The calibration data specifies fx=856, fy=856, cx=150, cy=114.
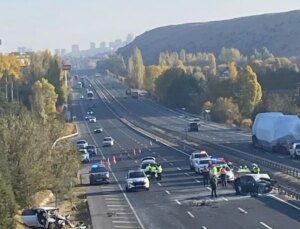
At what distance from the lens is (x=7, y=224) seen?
25500mm

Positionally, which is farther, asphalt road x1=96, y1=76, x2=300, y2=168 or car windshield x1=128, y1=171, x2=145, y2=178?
asphalt road x1=96, y1=76, x2=300, y2=168

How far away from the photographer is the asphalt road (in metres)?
60.9

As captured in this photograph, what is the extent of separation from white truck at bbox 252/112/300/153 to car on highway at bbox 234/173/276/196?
22528 millimetres

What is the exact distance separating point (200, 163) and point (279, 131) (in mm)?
15438

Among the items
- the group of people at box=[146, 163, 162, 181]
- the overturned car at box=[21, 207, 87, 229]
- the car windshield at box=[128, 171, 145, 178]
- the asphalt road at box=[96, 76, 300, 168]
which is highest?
the overturned car at box=[21, 207, 87, 229]

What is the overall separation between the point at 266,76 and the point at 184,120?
2085 cm

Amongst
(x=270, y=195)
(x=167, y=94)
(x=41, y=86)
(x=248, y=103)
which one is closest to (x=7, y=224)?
(x=270, y=195)

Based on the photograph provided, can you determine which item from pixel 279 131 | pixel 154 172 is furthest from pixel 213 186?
pixel 279 131

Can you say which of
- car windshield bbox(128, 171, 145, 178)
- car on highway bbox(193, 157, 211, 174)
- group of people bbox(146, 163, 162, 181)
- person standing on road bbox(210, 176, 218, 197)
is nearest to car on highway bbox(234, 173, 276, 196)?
person standing on road bbox(210, 176, 218, 197)

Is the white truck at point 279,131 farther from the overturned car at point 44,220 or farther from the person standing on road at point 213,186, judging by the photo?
the overturned car at point 44,220

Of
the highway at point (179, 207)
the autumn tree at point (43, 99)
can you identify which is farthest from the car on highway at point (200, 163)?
the autumn tree at point (43, 99)

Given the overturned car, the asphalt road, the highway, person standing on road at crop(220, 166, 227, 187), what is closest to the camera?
the highway

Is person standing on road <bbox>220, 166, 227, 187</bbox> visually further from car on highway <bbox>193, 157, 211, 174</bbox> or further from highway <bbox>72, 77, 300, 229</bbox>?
car on highway <bbox>193, 157, 211, 174</bbox>

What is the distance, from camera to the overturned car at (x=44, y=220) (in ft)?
98.9
